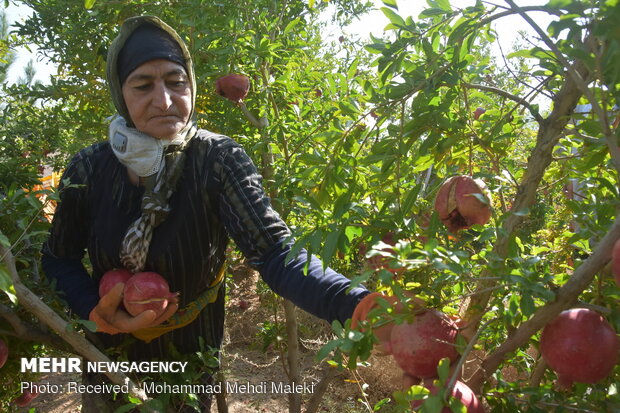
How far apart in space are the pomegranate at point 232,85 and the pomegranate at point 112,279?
112 cm

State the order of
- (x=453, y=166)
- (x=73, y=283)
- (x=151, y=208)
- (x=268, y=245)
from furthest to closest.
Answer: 1. (x=73, y=283)
2. (x=151, y=208)
3. (x=268, y=245)
4. (x=453, y=166)

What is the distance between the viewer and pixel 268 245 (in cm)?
149

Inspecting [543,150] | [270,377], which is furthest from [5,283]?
[270,377]

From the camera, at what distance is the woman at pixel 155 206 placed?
1.56m

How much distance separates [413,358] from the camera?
917 millimetres

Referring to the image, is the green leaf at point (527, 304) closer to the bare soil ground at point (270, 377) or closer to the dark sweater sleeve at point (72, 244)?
the dark sweater sleeve at point (72, 244)

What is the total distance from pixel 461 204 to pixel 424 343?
372mm

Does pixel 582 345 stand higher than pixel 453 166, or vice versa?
pixel 453 166

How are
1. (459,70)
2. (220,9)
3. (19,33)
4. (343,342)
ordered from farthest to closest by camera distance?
(19,33) < (220,9) < (459,70) < (343,342)

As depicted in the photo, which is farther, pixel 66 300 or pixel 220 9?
pixel 220 9

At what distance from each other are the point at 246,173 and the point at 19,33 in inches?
114

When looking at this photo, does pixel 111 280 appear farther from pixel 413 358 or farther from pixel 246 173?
pixel 413 358

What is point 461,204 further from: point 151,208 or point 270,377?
point 270,377

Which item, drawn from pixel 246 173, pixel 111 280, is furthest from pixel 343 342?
pixel 111 280
